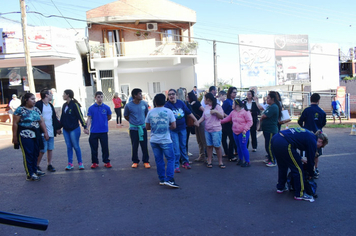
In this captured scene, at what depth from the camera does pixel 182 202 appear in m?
5.23

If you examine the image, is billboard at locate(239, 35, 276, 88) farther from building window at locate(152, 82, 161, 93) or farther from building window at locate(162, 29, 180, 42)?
building window at locate(152, 82, 161, 93)

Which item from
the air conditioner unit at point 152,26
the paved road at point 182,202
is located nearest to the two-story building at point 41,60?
the air conditioner unit at point 152,26

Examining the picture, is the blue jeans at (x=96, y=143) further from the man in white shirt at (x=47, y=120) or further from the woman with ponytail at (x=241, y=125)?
the woman with ponytail at (x=241, y=125)

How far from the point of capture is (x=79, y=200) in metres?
5.41

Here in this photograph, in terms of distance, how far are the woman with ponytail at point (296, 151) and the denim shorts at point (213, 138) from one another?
2.08m

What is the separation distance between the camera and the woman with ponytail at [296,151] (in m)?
5.01

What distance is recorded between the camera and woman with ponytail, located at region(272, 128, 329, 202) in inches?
197

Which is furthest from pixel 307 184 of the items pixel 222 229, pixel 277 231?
pixel 222 229

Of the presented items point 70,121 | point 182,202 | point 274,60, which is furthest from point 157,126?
point 274,60

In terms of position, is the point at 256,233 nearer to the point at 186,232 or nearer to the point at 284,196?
the point at 186,232

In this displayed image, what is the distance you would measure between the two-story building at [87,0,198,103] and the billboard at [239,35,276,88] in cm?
599

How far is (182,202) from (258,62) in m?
26.6

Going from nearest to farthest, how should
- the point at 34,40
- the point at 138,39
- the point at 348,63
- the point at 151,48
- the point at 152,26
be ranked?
the point at 34,40 < the point at 152,26 < the point at 138,39 < the point at 151,48 < the point at 348,63

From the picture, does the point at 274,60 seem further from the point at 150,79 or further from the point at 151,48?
the point at 151,48
